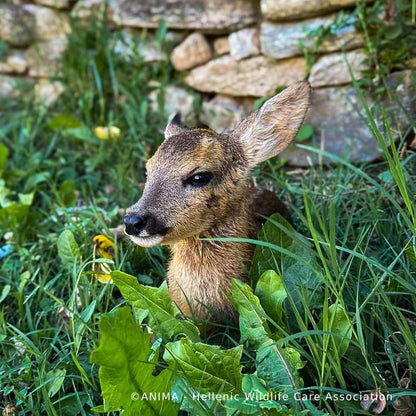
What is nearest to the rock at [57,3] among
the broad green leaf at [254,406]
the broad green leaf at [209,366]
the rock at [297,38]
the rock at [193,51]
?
the rock at [193,51]

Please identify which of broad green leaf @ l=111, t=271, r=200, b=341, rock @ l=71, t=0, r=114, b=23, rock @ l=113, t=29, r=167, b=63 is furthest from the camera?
rock @ l=71, t=0, r=114, b=23

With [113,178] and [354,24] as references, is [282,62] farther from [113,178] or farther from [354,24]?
[113,178]

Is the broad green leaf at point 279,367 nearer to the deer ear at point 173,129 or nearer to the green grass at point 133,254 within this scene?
the green grass at point 133,254

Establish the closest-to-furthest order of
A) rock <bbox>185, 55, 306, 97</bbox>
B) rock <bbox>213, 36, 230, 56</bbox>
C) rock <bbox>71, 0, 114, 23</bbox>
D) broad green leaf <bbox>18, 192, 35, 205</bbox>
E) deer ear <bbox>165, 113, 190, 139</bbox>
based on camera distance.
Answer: deer ear <bbox>165, 113, 190, 139</bbox> → broad green leaf <bbox>18, 192, 35, 205</bbox> → rock <bbox>185, 55, 306, 97</bbox> → rock <bbox>213, 36, 230, 56</bbox> → rock <bbox>71, 0, 114, 23</bbox>

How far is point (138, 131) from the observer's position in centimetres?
454

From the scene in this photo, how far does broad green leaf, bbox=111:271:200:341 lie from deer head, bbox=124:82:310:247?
0.67 ft

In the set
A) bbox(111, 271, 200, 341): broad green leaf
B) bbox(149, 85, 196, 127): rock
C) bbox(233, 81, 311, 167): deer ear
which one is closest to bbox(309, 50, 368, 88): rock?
bbox(149, 85, 196, 127): rock

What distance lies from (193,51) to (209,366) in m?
3.08

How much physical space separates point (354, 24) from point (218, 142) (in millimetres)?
1746

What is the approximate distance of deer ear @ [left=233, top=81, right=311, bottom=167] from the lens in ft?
9.41

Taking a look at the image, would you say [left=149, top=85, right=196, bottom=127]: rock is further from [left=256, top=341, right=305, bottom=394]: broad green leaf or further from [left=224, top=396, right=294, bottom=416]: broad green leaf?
[left=224, top=396, right=294, bottom=416]: broad green leaf

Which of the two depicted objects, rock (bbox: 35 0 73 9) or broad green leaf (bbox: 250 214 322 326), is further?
rock (bbox: 35 0 73 9)

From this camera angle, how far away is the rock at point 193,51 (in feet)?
15.3

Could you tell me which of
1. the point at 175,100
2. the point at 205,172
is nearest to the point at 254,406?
the point at 205,172
